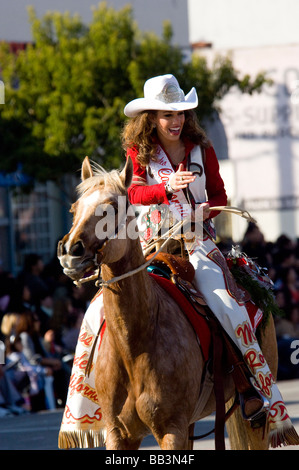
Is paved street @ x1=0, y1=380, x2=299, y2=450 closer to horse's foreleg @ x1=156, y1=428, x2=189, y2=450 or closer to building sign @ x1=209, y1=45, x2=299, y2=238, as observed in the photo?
horse's foreleg @ x1=156, y1=428, x2=189, y2=450

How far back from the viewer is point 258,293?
674cm

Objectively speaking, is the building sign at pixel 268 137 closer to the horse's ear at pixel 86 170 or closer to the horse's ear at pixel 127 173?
the horse's ear at pixel 86 170

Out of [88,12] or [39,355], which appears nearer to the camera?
[39,355]

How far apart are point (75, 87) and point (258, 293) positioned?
1026cm

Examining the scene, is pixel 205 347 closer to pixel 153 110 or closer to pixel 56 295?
pixel 153 110

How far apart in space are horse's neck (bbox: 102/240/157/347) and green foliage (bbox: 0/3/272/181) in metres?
10.6

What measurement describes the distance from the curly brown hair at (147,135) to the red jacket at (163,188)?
48mm

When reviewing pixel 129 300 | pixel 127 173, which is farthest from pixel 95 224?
pixel 129 300

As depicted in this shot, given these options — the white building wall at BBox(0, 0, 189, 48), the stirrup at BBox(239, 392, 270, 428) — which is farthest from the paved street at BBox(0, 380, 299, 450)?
the white building wall at BBox(0, 0, 189, 48)

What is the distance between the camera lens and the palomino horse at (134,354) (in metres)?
5.17

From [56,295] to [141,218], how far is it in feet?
24.0

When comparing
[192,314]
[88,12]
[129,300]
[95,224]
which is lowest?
[192,314]

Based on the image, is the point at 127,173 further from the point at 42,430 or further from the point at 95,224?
the point at 42,430
